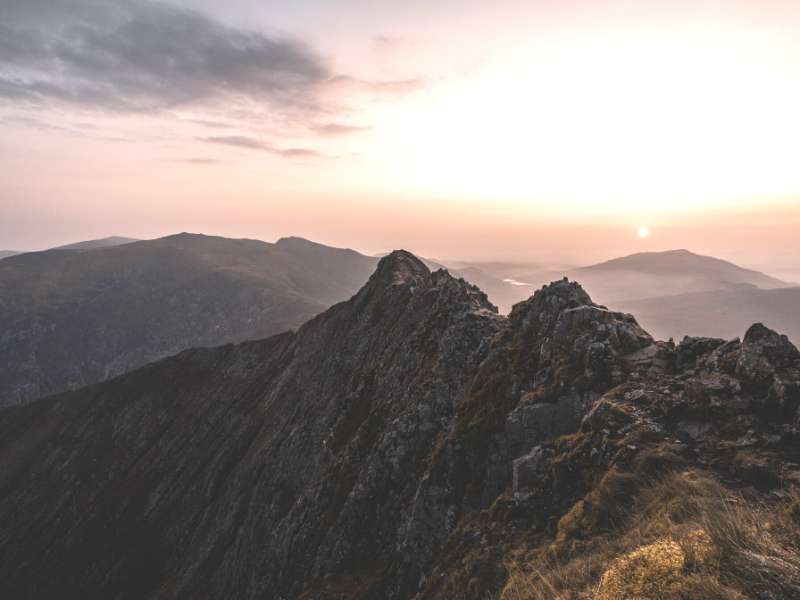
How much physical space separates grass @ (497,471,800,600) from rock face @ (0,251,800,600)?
144cm

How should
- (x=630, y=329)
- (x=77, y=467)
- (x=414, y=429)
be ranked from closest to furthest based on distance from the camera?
(x=630, y=329)
(x=414, y=429)
(x=77, y=467)

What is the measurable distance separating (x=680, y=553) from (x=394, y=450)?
24511mm

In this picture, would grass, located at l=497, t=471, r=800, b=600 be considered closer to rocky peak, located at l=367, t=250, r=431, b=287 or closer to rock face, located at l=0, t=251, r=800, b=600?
rock face, located at l=0, t=251, r=800, b=600

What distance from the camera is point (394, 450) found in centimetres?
3216

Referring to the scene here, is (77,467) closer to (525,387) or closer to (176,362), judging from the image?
(176,362)

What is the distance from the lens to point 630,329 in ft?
78.4

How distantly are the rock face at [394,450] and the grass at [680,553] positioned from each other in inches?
56.5

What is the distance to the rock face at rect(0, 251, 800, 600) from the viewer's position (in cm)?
1617

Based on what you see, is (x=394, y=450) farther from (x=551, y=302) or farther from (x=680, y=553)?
(x=680, y=553)

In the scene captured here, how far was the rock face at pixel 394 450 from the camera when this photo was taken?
1617 cm

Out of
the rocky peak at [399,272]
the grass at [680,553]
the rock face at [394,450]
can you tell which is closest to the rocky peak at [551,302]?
the rock face at [394,450]

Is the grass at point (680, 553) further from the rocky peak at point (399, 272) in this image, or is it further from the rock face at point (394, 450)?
the rocky peak at point (399, 272)

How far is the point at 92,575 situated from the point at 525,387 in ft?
260

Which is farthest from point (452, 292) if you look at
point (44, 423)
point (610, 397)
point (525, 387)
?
point (44, 423)
